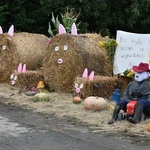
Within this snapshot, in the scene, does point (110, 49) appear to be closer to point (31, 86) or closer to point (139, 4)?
point (31, 86)

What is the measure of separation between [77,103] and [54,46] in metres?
2.28

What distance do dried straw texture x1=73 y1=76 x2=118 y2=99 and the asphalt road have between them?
183cm

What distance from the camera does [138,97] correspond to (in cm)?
773

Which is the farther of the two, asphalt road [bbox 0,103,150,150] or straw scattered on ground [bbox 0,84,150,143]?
straw scattered on ground [bbox 0,84,150,143]

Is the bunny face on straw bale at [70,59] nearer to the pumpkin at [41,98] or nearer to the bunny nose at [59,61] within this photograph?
the bunny nose at [59,61]

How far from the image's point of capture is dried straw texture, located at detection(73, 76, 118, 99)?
9836 mm

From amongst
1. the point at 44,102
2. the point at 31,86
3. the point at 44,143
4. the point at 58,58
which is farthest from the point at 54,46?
the point at 44,143

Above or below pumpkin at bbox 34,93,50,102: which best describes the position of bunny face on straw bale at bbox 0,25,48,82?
above

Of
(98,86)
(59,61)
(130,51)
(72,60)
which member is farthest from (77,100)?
(130,51)

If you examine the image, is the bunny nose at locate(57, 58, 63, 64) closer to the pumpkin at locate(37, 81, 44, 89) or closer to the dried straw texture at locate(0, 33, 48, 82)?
the pumpkin at locate(37, 81, 44, 89)

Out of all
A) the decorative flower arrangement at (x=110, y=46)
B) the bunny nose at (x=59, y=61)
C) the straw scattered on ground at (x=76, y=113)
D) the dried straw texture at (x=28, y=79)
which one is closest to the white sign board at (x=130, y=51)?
the decorative flower arrangement at (x=110, y=46)

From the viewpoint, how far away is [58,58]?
35.9ft

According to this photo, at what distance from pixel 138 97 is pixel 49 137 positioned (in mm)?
1996

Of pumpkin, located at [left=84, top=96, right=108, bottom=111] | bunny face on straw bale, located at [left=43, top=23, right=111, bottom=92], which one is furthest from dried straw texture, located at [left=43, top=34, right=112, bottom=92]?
pumpkin, located at [left=84, top=96, right=108, bottom=111]
